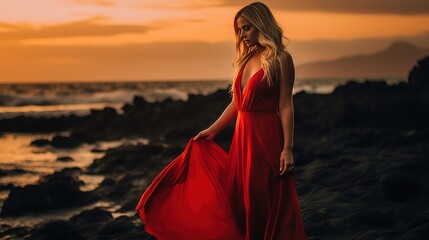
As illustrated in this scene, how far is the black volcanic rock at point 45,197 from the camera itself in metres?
11.4

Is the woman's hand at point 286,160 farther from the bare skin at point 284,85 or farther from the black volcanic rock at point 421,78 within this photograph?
the black volcanic rock at point 421,78

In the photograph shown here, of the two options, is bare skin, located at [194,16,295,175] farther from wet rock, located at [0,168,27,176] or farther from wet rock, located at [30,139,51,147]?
wet rock, located at [30,139,51,147]

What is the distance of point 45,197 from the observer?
11.7 metres

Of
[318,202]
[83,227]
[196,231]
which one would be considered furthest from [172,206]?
[83,227]

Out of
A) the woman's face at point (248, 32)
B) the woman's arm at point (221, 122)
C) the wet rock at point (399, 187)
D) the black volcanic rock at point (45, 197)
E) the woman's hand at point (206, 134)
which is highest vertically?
the woman's face at point (248, 32)

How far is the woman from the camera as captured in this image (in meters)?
4.59

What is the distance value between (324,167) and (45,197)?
5.05 metres

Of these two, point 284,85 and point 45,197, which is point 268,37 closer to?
point 284,85

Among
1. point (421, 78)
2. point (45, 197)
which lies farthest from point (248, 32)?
point (421, 78)

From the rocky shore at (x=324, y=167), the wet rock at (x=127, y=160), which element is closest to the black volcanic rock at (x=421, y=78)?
the rocky shore at (x=324, y=167)

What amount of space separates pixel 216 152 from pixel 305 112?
701 inches

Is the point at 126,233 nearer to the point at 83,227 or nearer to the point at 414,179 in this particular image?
the point at 83,227

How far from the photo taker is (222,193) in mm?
4992

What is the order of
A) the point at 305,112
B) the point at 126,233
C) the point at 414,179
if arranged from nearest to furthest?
the point at 126,233, the point at 414,179, the point at 305,112
